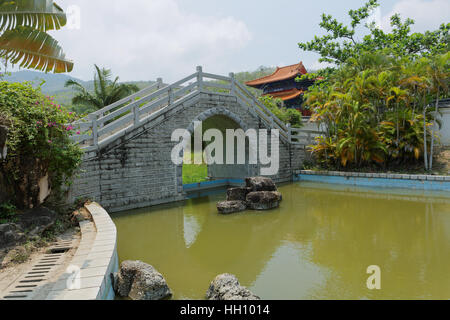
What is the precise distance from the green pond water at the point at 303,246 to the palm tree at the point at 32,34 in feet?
10.5

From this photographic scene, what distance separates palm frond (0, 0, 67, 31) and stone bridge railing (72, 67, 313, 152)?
1754 millimetres

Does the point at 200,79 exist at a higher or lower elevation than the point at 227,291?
higher

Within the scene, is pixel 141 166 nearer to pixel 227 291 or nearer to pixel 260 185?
pixel 260 185

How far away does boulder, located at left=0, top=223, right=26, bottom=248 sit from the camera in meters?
3.65

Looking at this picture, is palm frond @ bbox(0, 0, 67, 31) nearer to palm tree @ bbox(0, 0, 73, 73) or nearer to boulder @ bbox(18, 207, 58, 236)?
palm tree @ bbox(0, 0, 73, 73)

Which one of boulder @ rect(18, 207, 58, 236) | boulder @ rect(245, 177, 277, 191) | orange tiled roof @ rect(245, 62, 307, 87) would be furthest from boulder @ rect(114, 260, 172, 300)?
orange tiled roof @ rect(245, 62, 307, 87)

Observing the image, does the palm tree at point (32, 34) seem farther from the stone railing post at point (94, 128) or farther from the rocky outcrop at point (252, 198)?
the rocky outcrop at point (252, 198)

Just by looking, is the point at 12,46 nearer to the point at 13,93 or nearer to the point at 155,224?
the point at 13,93

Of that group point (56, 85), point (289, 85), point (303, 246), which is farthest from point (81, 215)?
point (56, 85)

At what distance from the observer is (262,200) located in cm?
800

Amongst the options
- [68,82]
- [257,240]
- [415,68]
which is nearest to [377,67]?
[415,68]

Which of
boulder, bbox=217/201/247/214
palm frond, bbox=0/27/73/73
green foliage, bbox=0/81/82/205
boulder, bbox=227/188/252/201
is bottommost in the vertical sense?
boulder, bbox=217/201/247/214

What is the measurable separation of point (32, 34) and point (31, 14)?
0.90 ft

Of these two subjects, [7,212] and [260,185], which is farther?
[260,185]
